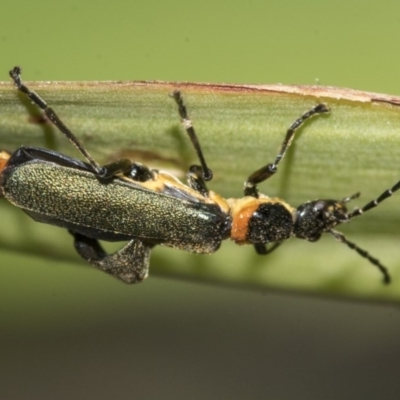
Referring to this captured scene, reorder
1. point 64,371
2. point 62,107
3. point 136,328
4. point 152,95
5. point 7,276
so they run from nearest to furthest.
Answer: point 152,95
point 62,107
point 7,276
point 136,328
point 64,371

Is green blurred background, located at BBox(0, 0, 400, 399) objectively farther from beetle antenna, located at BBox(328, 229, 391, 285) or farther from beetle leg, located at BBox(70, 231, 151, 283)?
beetle antenna, located at BBox(328, 229, 391, 285)

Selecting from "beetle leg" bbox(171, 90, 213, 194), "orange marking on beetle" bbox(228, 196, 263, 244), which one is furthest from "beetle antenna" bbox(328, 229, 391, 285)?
"beetle leg" bbox(171, 90, 213, 194)

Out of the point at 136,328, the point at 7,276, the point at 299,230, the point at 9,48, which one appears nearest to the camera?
the point at 9,48

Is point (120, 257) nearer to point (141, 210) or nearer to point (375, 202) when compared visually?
point (141, 210)

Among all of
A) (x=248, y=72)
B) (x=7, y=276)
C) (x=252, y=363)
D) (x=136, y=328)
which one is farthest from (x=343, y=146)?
(x=252, y=363)

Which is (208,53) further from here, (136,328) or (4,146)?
(136,328)

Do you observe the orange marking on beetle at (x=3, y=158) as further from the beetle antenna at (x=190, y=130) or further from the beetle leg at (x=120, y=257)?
the beetle antenna at (x=190, y=130)

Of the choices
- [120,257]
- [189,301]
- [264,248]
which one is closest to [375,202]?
[264,248]

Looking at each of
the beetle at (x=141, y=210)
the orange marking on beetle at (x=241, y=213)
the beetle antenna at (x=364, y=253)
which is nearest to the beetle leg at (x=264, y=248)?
the beetle at (x=141, y=210)
